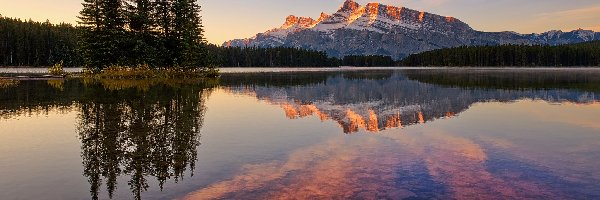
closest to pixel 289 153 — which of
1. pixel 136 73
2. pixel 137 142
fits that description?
pixel 137 142

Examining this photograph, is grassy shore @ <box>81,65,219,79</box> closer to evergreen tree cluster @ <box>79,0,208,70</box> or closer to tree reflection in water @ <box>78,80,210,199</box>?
evergreen tree cluster @ <box>79,0,208,70</box>

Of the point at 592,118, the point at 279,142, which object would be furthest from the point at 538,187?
the point at 592,118

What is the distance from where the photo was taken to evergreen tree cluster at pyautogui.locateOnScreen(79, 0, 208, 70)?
229ft

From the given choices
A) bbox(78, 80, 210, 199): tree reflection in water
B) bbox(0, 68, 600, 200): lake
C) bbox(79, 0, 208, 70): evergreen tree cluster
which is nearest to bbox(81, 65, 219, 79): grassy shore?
bbox(79, 0, 208, 70): evergreen tree cluster

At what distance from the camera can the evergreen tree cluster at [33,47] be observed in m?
131

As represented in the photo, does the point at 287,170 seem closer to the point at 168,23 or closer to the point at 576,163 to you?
the point at 576,163

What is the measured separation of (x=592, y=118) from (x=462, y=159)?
1609cm

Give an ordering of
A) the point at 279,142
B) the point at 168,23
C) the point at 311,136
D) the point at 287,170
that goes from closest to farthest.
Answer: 1. the point at 287,170
2. the point at 279,142
3. the point at 311,136
4. the point at 168,23

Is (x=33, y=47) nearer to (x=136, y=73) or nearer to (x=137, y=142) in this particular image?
(x=136, y=73)

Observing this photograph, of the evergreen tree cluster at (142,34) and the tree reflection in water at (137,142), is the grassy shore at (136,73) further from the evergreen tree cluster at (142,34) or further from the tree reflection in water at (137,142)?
the tree reflection in water at (137,142)

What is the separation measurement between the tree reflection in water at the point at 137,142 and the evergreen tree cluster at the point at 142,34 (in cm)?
4608

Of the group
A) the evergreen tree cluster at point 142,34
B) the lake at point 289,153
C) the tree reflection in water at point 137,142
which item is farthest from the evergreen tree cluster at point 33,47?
the lake at point 289,153

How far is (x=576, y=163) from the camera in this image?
45.7ft

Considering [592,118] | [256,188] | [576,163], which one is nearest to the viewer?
[256,188]
